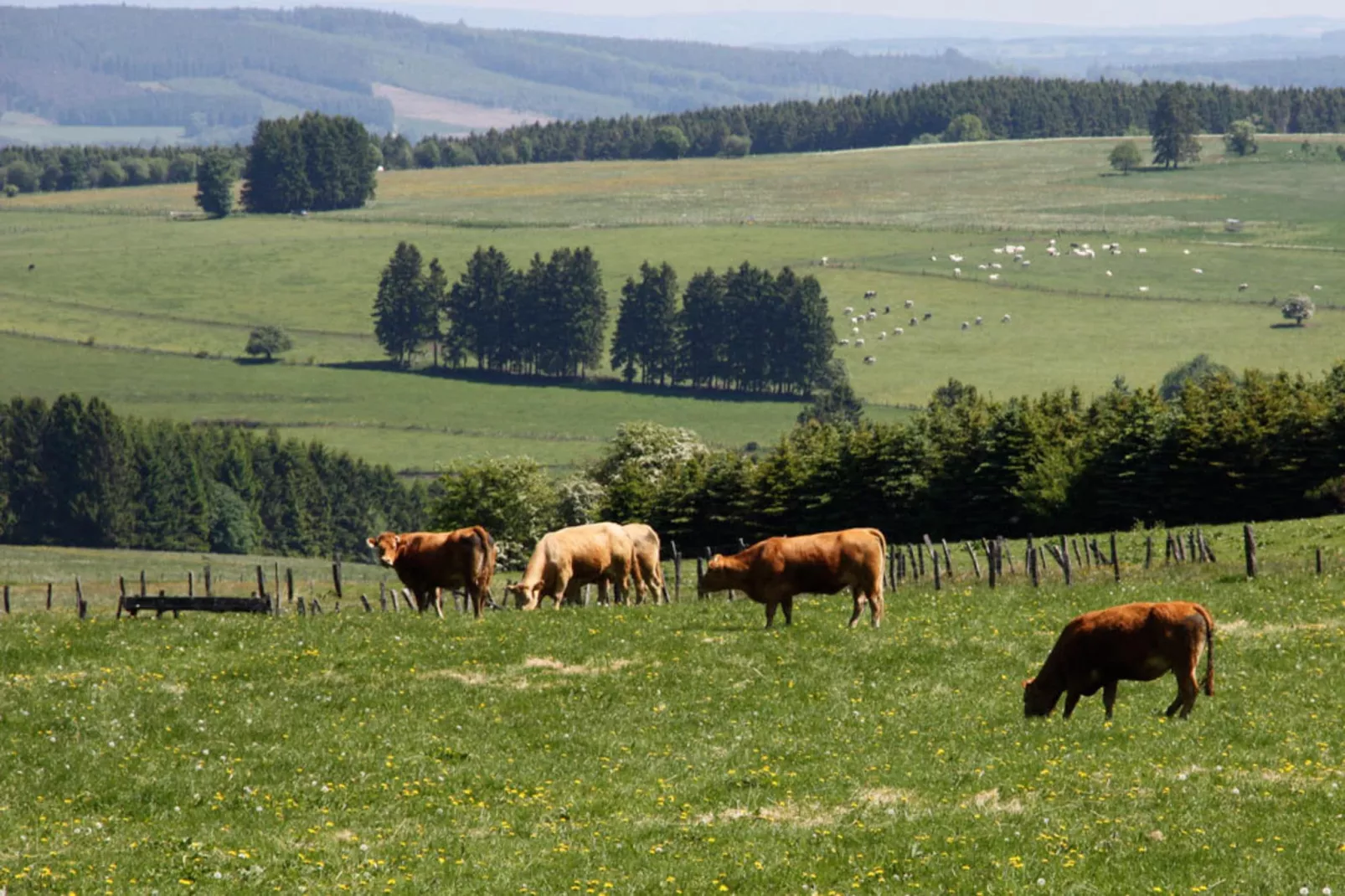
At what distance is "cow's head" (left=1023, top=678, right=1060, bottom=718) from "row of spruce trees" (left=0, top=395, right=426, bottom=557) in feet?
473

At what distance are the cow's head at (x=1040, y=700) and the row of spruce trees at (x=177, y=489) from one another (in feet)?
473

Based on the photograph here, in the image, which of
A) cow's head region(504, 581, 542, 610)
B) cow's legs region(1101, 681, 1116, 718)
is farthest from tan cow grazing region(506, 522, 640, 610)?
cow's legs region(1101, 681, 1116, 718)

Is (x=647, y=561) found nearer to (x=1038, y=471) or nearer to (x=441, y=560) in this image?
(x=441, y=560)

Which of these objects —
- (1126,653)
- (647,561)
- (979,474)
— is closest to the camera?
(1126,653)

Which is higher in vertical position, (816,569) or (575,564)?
(816,569)

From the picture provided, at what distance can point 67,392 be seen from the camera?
187750 millimetres

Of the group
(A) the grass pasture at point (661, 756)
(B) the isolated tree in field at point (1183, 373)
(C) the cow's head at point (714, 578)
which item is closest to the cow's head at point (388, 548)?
(A) the grass pasture at point (661, 756)

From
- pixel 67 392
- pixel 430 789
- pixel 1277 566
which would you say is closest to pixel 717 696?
pixel 430 789

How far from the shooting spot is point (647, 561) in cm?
4591

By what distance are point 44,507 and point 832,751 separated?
162 metres

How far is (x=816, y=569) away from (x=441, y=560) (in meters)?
10.4

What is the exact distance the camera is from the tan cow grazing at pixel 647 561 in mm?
45750

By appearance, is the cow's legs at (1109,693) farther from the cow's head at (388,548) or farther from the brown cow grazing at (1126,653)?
the cow's head at (388,548)

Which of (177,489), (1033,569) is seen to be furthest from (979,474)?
(177,489)
